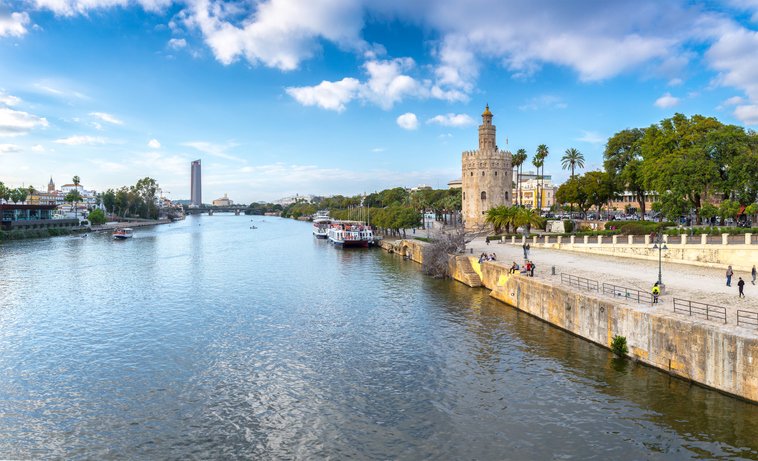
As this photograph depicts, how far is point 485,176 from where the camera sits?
311ft

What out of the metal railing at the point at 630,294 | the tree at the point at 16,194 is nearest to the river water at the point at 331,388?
the metal railing at the point at 630,294

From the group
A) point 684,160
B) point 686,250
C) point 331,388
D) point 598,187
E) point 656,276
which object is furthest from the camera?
point 598,187

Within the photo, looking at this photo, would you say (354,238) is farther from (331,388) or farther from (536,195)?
(536,195)

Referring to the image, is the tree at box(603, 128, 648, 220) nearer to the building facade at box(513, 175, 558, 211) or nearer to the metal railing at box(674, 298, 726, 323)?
the metal railing at box(674, 298, 726, 323)

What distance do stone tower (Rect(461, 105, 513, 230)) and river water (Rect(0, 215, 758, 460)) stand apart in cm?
5737

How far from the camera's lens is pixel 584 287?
3008 cm

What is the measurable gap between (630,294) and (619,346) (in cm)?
453

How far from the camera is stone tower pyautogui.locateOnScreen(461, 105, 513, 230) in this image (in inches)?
3723

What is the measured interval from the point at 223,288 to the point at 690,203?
172ft

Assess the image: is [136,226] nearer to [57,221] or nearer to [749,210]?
[57,221]

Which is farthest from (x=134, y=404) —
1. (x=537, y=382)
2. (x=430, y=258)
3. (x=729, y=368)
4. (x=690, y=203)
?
(x=690, y=203)

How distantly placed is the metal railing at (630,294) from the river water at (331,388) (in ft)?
11.3

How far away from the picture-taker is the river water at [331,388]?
16422 millimetres

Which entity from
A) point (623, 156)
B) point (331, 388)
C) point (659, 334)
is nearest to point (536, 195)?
point (623, 156)
